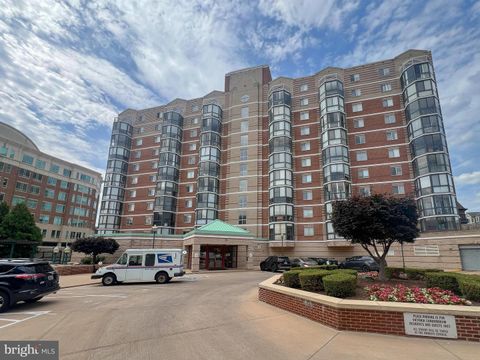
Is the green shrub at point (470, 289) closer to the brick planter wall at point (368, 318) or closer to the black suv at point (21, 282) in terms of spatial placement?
the brick planter wall at point (368, 318)

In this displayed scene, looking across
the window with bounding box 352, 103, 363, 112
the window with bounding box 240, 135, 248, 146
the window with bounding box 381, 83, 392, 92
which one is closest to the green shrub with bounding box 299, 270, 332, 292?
the window with bounding box 352, 103, 363, 112

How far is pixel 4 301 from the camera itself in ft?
31.2

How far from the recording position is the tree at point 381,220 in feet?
38.5

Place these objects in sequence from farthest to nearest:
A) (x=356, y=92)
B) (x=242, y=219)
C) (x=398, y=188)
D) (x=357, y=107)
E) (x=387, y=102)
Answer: (x=242, y=219)
(x=356, y=92)
(x=357, y=107)
(x=387, y=102)
(x=398, y=188)

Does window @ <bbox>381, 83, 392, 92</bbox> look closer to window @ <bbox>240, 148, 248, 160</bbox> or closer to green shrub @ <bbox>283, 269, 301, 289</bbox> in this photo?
window @ <bbox>240, 148, 248, 160</bbox>

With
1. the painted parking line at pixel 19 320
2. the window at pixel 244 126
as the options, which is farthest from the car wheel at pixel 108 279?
the window at pixel 244 126

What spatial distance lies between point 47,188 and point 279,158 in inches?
2188

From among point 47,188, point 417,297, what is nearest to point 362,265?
point 417,297

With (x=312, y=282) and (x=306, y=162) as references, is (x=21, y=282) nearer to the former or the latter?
(x=312, y=282)

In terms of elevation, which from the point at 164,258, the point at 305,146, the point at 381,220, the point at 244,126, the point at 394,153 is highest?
the point at 244,126

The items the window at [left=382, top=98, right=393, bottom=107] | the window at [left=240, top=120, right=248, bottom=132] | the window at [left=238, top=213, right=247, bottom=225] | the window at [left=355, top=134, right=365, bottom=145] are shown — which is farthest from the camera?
the window at [left=240, top=120, right=248, bottom=132]

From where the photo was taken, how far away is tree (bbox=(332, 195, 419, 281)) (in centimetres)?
1173

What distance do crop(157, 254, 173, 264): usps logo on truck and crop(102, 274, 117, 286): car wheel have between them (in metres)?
3.05

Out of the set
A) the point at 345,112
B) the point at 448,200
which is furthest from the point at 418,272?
the point at 345,112
